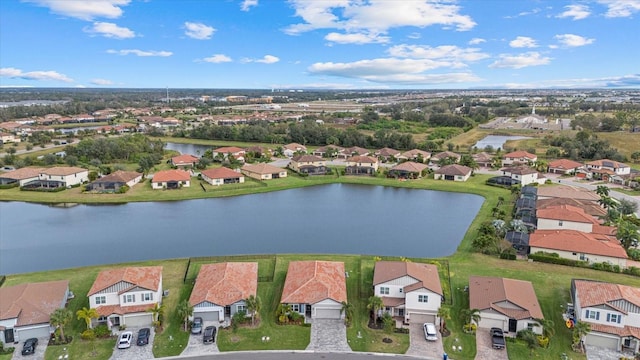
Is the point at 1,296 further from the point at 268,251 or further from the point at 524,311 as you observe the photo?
the point at 524,311

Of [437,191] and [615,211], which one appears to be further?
[437,191]

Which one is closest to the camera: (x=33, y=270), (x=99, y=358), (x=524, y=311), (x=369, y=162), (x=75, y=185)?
(x=99, y=358)

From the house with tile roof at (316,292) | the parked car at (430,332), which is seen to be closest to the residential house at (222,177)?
the house with tile roof at (316,292)

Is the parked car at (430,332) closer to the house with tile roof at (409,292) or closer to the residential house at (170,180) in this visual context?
the house with tile roof at (409,292)

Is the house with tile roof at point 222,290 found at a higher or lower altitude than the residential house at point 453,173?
lower

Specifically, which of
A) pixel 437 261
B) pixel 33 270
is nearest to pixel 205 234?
pixel 33 270

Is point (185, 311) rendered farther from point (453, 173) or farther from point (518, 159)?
point (518, 159)

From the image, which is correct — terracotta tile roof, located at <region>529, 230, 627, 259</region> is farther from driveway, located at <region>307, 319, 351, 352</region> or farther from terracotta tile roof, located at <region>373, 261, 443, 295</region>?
driveway, located at <region>307, 319, 351, 352</region>
